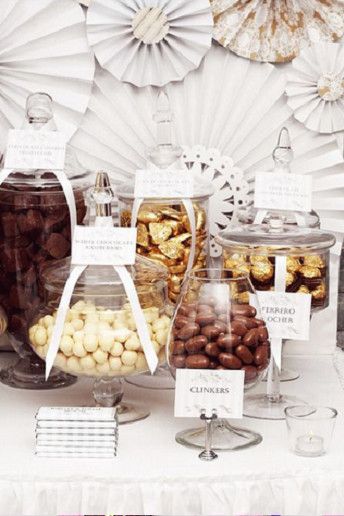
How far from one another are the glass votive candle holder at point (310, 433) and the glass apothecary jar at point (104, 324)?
0.81ft

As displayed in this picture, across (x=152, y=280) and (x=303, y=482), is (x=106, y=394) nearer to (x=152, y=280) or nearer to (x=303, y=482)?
(x=152, y=280)

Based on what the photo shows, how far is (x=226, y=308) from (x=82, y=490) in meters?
0.35

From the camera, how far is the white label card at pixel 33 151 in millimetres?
1754

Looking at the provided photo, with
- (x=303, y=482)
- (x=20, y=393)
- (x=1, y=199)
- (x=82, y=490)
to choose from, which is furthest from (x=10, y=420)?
(x=303, y=482)

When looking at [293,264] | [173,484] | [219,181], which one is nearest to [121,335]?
[173,484]

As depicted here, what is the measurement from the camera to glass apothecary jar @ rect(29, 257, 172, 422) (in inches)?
61.6

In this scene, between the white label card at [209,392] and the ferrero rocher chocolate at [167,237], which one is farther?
the ferrero rocher chocolate at [167,237]

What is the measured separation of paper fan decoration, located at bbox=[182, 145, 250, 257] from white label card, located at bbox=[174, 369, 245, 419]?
24.9 inches

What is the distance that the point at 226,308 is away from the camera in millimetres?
1495

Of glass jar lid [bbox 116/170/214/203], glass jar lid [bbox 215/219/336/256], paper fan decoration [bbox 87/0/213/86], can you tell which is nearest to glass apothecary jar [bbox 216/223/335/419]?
glass jar lid [bbox 215/219/336/256]

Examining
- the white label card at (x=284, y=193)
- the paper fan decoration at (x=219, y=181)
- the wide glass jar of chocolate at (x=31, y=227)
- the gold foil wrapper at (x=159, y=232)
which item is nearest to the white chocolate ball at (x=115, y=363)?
the wide glass jar of chocolate at (x=31, y=227)

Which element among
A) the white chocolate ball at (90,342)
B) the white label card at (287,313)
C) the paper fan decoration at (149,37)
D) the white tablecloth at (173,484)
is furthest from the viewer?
the paper fan decoration at (149,37)

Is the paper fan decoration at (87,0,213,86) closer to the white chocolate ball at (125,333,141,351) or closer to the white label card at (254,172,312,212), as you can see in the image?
the white label card at (254,172,312,212)

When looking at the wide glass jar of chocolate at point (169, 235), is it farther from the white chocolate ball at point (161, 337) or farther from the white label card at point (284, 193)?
the white chocolate ball at point (161, 337)
